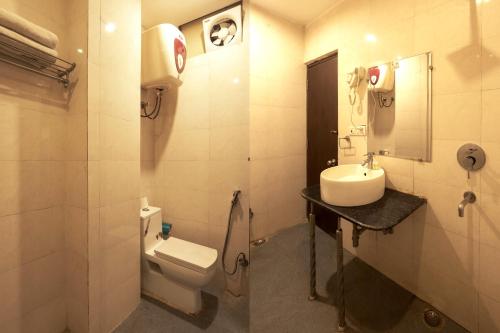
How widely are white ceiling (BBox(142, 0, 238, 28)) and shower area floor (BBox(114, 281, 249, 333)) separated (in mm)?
1767

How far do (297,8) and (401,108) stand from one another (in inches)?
37.1

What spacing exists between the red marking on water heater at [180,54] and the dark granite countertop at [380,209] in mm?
1186

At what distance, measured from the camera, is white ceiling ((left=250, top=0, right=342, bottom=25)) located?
46.4 inches

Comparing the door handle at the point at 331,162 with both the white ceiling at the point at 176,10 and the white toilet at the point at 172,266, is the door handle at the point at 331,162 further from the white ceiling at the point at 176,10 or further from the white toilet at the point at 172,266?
the white ceiling at the point at 176,10

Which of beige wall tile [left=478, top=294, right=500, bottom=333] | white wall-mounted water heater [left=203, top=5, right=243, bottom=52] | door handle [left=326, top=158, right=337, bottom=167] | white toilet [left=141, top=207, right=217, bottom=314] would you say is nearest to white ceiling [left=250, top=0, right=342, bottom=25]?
white wall-mounted water heater [left=203, top=5, right=243, bottom=52]

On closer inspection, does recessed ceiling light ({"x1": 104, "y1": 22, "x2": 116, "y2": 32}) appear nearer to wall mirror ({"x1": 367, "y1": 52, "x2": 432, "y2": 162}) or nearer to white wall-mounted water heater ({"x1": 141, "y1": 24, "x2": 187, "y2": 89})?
white wall-mounted water heater ({"x1": 141, "y1": 24, "x2": 187, "y2": 89})

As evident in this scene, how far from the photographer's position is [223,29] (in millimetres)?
1229

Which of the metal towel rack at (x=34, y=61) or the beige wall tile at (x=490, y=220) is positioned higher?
the metal towel rack at (x=34, y=61)

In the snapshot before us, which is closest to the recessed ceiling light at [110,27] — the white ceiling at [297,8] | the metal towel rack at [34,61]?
the metal towel rack at [34,61]

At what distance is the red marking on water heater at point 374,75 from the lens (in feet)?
4.43

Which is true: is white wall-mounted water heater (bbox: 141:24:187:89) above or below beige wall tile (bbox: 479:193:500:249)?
above

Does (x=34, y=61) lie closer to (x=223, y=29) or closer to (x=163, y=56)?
(x=163, y=56)

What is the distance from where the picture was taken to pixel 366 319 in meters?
1.09

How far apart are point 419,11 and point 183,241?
6.91 ft
